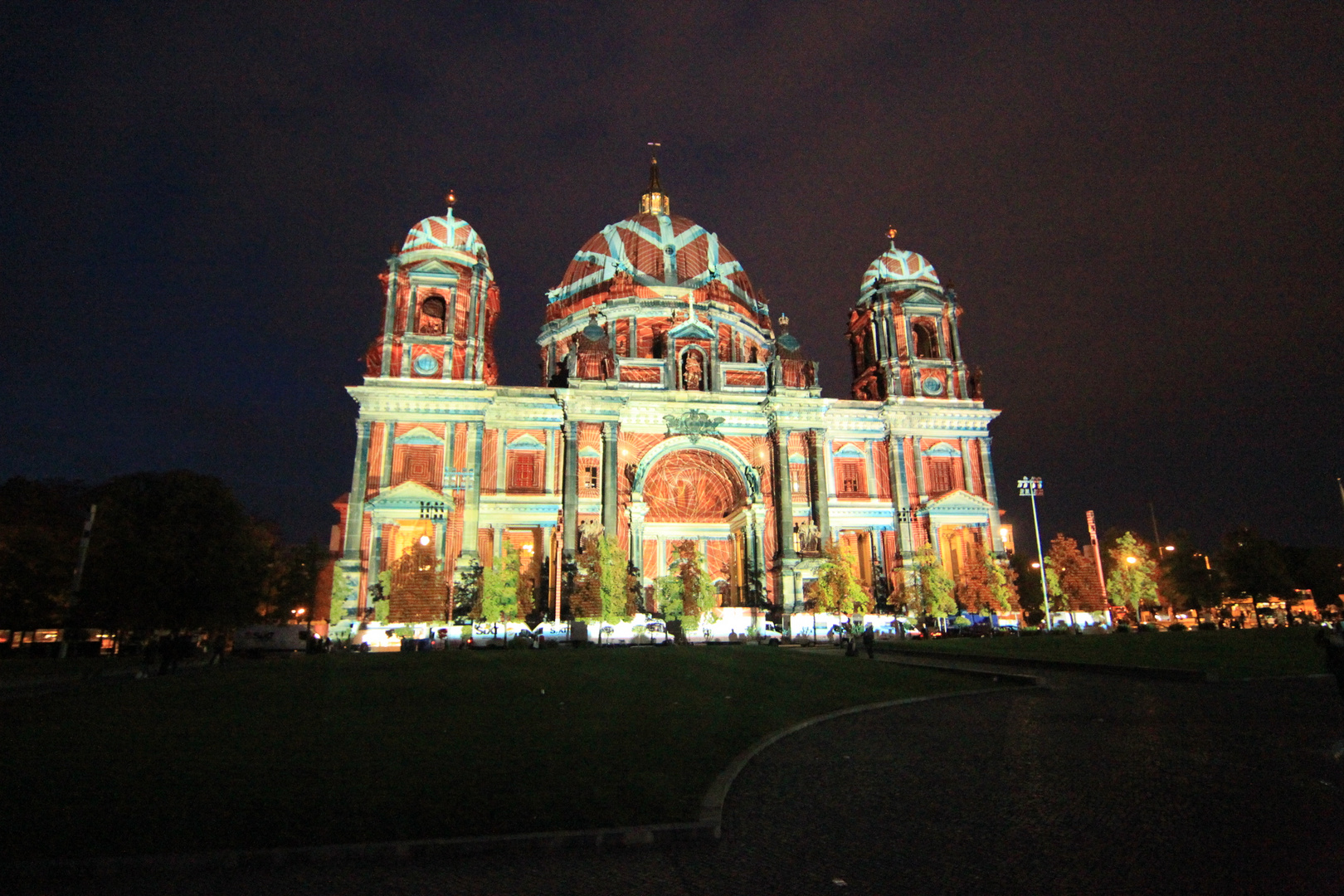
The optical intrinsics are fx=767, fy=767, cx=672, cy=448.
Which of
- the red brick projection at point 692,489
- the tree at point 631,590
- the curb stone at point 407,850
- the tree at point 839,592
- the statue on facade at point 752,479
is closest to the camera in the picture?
the curb stone at point 407,850

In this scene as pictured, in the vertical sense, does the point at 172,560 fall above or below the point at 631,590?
above

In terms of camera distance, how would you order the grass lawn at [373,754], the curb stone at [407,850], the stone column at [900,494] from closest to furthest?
1. the curb stone at [407,850]
2. the grass lawn at [373,754]
3. the stone column at [900,494]

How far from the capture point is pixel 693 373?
57.4 meters

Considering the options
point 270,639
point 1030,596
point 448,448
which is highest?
point 448,448

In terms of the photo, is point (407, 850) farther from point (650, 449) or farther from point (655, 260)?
point (655, 260)

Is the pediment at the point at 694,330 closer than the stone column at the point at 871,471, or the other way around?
the stone column at the point at 871,471

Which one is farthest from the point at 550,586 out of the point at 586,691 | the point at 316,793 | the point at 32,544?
the point at 316,793

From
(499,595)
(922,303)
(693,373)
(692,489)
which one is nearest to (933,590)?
(692,489)

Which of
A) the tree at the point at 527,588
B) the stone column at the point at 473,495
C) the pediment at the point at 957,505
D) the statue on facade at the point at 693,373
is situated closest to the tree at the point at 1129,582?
the pediment at the point at 957,505

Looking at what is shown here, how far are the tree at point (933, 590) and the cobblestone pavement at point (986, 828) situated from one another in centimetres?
3760

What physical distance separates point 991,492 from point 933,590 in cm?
1024

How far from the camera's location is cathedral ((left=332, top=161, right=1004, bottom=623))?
1831 inches

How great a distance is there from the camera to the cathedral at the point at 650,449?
46.5 m

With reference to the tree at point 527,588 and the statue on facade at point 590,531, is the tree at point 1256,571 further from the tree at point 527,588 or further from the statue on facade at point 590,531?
the tree at point 527,588
